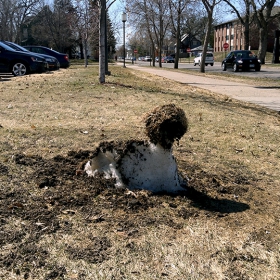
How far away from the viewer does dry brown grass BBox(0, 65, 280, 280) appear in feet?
7.09

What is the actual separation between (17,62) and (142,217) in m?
12.5

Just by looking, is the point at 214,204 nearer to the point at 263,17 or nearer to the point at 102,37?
the point at 102,37

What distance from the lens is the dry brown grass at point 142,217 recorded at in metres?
2.16

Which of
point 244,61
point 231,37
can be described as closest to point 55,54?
point 244,61

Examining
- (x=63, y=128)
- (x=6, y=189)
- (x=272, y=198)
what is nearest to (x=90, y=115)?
(x=63, y=128)

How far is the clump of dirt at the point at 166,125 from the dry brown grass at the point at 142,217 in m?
0.54

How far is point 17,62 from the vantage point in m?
13.6

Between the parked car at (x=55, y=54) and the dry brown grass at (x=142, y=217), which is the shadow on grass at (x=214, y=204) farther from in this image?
the parked car at (x=55, y=54)

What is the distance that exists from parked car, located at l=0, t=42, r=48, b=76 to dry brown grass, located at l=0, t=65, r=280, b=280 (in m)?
9.10

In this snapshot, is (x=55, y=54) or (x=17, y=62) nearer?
(x=17, y=62)

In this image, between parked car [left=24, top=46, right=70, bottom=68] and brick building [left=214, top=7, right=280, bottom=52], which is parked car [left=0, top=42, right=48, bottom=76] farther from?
brick building [left=214, top=7, right=280, bottom=52]

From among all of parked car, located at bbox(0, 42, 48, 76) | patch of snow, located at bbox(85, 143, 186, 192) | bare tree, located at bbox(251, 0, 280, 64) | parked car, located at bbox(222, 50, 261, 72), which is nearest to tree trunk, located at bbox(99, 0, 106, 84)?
parked car, located at bbox(0, 42, 48, 76)

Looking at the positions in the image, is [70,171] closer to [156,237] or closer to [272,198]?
[156,237]

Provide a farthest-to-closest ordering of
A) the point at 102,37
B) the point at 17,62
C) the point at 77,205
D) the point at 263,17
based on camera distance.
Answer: the point at 263,17, the point at 17,62, the point at 102,37, the point at 77,205
